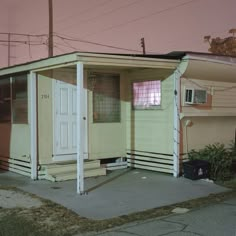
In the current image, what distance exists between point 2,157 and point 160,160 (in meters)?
4.20

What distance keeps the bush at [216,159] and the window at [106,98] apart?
224 cm

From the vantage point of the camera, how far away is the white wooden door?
32.3 ft

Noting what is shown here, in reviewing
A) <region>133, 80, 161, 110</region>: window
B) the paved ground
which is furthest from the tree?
the paved ground

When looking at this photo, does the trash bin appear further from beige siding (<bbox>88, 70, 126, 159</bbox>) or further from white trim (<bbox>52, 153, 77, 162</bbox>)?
white trim (<bbox>52, 153, 77, 162</bbox>)

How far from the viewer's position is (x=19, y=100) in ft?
33.6

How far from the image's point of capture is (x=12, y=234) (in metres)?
5.53

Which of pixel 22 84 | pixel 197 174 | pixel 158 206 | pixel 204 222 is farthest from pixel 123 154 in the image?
pixel 204 222

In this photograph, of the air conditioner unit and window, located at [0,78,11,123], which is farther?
window, located at [0,78,11,123]

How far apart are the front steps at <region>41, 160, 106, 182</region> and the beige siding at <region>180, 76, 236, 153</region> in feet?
6.99

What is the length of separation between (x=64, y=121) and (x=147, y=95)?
84.3 inches

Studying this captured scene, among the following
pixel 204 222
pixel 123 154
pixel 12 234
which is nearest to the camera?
pixel 12 234

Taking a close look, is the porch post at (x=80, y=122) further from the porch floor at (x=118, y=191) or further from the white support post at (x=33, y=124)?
the white support post at (x=33, y=124)

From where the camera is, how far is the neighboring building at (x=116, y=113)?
9531 millimetres

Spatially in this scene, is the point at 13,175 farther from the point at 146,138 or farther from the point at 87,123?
the point at 146,138
